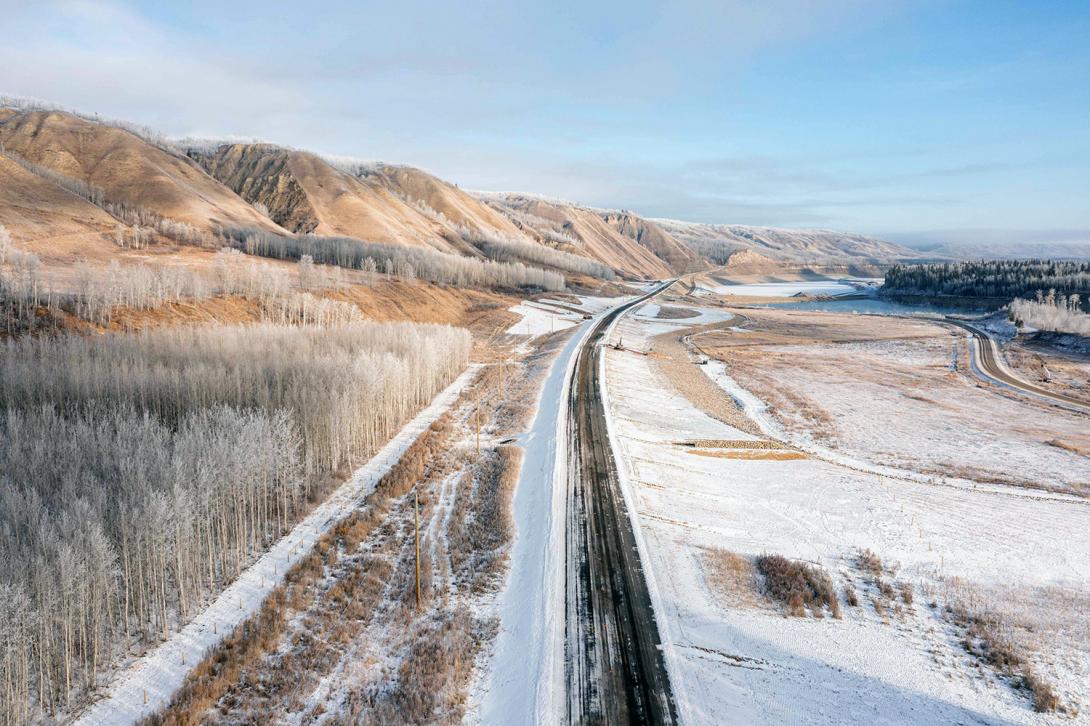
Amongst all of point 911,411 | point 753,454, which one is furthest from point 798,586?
point 911,411

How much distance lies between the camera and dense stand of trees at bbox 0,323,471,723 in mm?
20094

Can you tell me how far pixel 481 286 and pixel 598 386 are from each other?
4381 inches

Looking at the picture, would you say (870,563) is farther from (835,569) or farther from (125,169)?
(125,169)

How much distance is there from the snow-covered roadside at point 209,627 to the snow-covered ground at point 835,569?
18.7 meters

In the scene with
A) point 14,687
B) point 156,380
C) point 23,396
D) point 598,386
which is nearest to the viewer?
point 14,687

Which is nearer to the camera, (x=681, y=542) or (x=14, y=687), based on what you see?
(x=14, y=687)

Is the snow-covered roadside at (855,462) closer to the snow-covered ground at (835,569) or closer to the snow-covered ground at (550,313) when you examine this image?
the snow-covered ground at (835,569)

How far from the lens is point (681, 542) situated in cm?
3144

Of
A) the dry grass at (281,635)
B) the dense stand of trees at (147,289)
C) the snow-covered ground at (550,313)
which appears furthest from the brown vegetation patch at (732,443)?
the snow-covered ground at (550,313)

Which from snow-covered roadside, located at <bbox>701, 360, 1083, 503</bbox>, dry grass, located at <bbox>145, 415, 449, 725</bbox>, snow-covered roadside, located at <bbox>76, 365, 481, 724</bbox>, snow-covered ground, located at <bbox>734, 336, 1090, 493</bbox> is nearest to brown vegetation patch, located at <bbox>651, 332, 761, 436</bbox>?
snow-covered roadside, located at <bbox>701, 360, 1083, 503</bbox>

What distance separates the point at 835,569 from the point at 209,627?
3056 centimetres

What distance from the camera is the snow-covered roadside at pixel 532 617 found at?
1908cm

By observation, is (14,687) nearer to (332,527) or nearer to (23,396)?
(332,527)

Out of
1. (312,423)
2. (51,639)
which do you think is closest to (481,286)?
(312,423)
